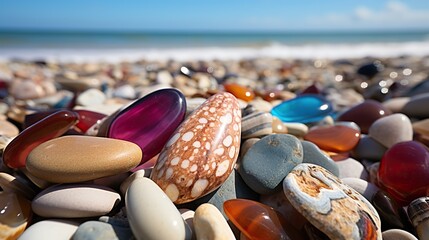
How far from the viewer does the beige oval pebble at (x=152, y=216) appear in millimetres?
909

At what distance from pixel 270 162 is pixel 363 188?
1.15 ft

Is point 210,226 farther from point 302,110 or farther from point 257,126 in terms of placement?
point 302,110

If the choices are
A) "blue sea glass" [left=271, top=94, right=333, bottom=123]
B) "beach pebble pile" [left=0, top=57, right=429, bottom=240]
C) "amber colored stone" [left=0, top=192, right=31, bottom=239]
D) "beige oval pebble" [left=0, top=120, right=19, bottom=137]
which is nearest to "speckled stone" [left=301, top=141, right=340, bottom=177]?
"beach pebble pile" [left=0, top=57, right=429, bottom=240]

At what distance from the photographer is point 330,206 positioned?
983mm

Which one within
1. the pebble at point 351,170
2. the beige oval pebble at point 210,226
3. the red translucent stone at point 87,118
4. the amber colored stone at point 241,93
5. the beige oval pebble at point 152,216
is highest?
the beige oval pebble at point 152,216

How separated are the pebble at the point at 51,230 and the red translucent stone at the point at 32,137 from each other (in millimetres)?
335

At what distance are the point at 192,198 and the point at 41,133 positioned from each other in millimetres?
590

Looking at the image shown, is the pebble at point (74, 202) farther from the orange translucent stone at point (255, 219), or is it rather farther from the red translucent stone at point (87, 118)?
the red translucent stone at point (87, 118)

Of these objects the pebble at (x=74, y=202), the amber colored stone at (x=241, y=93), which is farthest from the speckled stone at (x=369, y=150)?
the pebble at (x=74, y=202)

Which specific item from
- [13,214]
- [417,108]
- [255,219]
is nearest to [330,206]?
[255,219]

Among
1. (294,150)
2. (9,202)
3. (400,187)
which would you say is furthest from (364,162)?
(9,202)

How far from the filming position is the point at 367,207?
1.08 metres

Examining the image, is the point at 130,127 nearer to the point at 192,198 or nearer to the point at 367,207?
the point at 192,198

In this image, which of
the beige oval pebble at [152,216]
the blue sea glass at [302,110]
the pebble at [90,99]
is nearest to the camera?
the beige oval pebble at [152,216]
